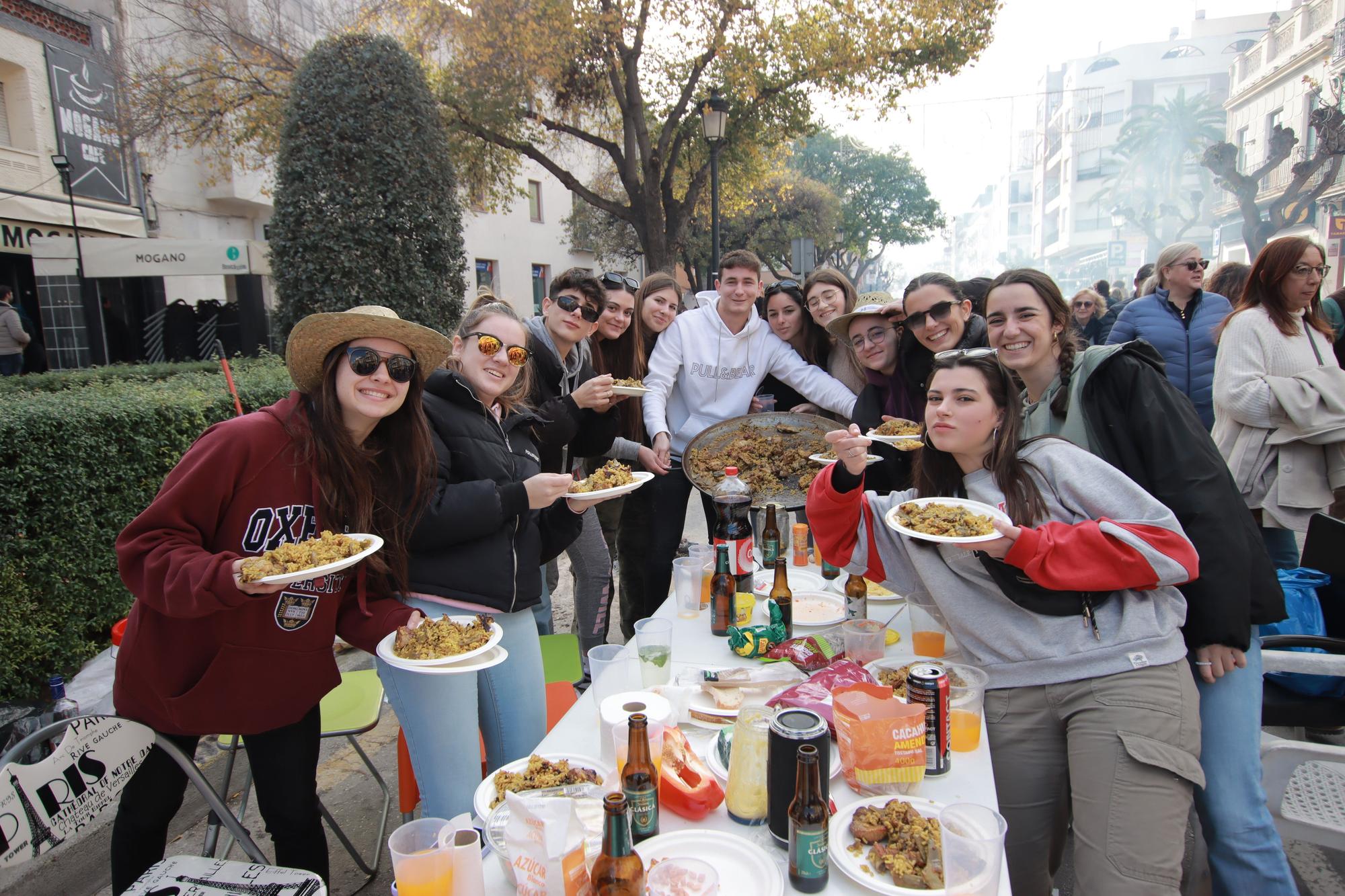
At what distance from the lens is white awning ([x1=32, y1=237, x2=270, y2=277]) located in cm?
1216

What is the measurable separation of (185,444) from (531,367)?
9.75 feet

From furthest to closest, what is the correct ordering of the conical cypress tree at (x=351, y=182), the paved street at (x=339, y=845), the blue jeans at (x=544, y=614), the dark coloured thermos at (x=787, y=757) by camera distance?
the conical cypress tree at (x=351, y=182)
the blue jeans at (x=544, y=614)
the paved street at (x=339, y=845)
the dark coloured thermos at (x=787, y=757)

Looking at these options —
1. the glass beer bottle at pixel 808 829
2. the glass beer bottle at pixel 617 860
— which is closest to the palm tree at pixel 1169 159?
the glass beer bottle at pixel 808 829

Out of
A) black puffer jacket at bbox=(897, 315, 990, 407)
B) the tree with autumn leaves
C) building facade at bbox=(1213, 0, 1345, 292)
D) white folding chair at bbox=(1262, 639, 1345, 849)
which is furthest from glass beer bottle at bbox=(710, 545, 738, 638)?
building facade at bbox=(1213, 0, 1345, 292)

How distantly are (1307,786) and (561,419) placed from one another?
339 cm

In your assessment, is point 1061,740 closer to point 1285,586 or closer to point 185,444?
point 1285,586

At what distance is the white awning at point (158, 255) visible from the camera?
12156 millimetres

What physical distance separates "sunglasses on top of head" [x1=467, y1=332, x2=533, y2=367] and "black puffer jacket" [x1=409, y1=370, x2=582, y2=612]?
0.56 ft

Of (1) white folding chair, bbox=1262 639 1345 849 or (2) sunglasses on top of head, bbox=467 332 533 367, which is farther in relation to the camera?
(2) sunglasses on top of head, bbox=467 332 533 367

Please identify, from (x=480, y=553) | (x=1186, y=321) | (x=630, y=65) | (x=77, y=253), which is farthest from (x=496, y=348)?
(x=77, y=253)

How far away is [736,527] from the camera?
3129 mm

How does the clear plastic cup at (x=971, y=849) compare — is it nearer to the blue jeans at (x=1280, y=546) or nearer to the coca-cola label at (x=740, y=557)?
the coca-cola label at (x=740, y=557)

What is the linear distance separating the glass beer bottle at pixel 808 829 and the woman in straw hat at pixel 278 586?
1.37m

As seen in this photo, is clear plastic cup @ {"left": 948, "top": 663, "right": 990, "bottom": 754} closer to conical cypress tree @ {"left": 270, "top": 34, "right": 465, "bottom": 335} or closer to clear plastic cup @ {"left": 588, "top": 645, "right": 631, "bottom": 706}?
clear plastic cup @ {"left": 588, "top": 645, "right": 631, "bottom": 706}
